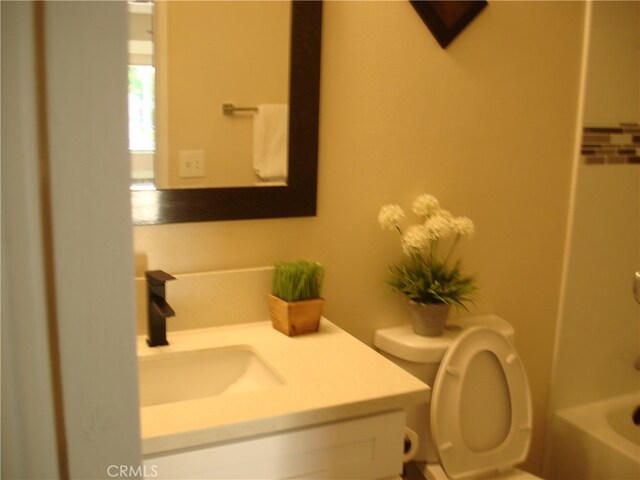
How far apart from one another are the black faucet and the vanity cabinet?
0.40 metres

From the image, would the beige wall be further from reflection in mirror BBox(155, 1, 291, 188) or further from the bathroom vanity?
the bathroom vanity

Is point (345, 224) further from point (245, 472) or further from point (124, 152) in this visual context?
point (124, 152)

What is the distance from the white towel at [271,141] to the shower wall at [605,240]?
1074 mm

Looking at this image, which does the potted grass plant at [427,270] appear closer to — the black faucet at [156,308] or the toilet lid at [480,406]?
the toilet lid at [480,406]

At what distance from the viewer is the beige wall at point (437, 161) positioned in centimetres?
171

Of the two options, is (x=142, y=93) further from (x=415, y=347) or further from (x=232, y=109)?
(x=415, y=347)

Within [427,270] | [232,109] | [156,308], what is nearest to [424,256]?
[427,270]

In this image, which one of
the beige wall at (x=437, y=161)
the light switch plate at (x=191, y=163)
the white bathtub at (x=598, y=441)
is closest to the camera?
the light switch plate at (x=191, y=163)

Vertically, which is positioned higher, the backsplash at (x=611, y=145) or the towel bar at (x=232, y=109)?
the towel bar at (x=232, y=109)

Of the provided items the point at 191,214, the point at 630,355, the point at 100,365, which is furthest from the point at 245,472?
the point at 630,355

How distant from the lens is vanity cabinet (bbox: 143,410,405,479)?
113 cm

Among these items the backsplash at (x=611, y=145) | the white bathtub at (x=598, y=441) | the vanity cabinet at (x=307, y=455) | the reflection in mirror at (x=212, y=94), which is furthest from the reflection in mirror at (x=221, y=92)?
the white bathtub at (x=598, y=441)

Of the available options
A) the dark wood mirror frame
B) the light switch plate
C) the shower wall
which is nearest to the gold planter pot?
the dark wood mirror frame

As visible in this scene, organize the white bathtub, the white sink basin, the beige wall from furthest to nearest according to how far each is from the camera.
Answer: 1. the white bathtub
2. the beige wall
3. the white sink basin
